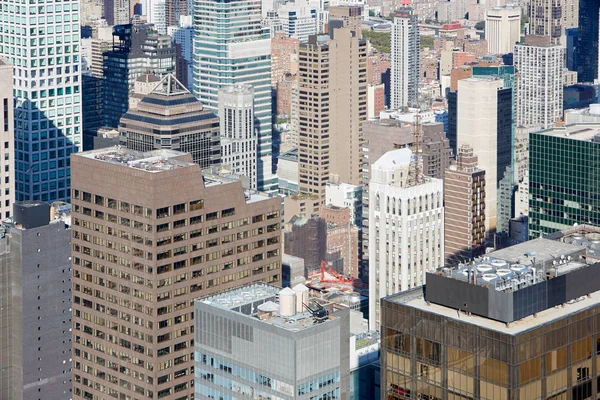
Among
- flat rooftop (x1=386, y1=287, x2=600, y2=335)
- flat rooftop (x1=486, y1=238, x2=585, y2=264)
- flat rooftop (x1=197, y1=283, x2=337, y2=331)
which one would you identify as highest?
flat rooftop (x1=486, y1=238, x2=585, y2=264)

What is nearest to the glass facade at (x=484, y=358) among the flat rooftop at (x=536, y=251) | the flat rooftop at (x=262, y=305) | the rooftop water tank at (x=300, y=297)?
the flat rooftop at (x=536, y=251)

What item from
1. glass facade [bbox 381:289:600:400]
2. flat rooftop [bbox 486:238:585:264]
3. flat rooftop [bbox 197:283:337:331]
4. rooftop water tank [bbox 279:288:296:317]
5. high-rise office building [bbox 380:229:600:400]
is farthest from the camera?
flat rooftop [bbox 197:283:337:331]

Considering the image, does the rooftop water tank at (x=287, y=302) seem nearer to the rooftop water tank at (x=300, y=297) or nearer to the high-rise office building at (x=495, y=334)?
the rooftop water tank at (x=300, y=297)

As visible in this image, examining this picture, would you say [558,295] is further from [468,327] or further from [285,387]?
[285,387]

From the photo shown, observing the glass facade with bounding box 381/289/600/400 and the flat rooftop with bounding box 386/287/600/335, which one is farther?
the flat rooftop with bounding box 386/287/600/335

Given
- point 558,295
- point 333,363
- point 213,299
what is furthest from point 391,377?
point 213,299

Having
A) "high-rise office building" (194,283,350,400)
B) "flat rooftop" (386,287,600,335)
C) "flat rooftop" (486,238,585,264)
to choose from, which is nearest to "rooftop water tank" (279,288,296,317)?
"high-rise office building" (194,283,350,400)

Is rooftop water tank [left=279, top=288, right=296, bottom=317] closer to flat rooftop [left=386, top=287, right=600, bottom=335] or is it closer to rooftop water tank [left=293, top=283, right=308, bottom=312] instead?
rooftop water tank [left=293, top=283, right=308, bottom=312]
